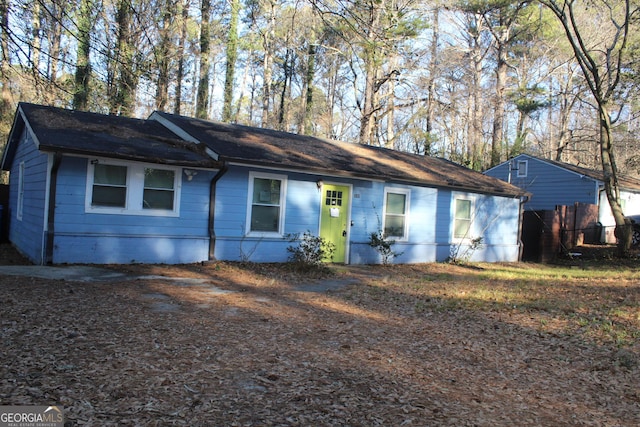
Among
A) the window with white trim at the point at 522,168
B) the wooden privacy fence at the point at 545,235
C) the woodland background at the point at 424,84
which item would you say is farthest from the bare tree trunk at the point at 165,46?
the window with white trim at the point at 522,168

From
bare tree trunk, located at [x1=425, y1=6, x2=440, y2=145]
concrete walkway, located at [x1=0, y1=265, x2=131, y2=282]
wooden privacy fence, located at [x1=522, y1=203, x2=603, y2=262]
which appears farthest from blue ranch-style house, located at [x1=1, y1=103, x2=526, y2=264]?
bare tree trunk, located at [x1=425, y1=6, x2=440, y2=145]

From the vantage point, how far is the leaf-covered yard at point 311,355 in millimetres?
3602

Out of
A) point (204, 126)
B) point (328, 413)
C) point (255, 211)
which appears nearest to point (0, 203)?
point (204, 126)

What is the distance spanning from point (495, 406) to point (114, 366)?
10.6 ft

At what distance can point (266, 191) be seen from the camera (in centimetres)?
1171

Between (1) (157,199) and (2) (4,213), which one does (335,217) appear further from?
(2) (4,213)

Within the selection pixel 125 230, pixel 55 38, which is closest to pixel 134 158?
pixel 125 230

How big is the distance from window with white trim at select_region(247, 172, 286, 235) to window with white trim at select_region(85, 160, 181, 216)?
1.79m

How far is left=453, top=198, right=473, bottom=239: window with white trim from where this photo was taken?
1534 cm

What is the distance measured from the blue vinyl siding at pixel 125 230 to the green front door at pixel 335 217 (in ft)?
10.2

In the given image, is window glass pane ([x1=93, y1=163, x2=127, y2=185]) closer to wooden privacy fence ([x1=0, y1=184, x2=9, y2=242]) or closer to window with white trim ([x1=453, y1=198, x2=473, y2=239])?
wooden privacy fence ([x1=0, y1=184, x2=9, y2=242])

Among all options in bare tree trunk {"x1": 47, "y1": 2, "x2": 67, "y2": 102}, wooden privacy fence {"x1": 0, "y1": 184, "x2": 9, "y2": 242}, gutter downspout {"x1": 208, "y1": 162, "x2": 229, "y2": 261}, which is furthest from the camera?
wooden privacy fence {"x1": 0, "y1": 184, "x2": 9, "y2": 242}

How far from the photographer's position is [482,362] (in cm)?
508

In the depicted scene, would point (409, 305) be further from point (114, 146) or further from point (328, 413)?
point (114, 146)
